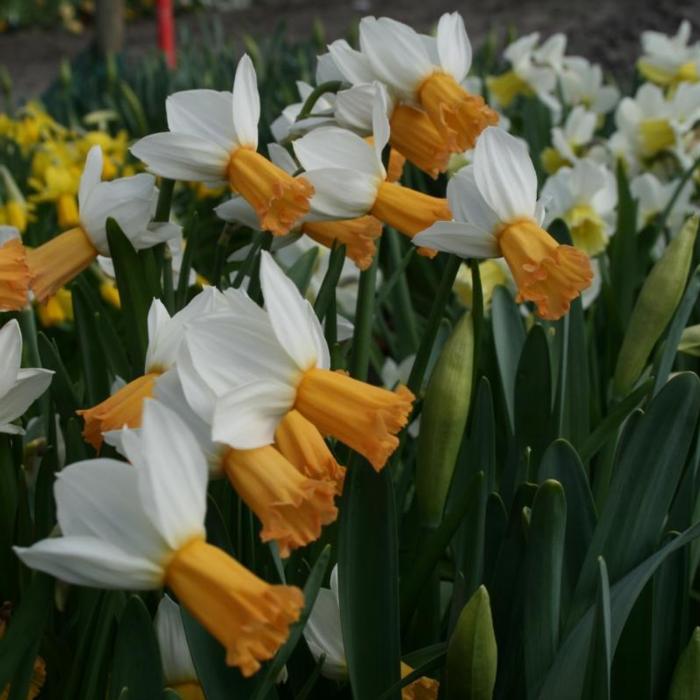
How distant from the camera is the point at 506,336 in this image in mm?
1259

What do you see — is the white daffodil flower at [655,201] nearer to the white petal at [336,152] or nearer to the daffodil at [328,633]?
the white petal at [336,152]

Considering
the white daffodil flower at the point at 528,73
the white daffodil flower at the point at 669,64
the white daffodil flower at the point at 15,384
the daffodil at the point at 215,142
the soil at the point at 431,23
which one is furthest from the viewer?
the soil at the point at 431,23

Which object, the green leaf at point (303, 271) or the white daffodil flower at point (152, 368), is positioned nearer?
the white daffodil flower at point (152, 368)

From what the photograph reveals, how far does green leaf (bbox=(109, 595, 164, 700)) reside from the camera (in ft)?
2.39

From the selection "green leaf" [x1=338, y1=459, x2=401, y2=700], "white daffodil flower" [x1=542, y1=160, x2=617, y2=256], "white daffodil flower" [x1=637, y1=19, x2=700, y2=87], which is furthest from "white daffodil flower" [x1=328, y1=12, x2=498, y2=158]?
"white daffodil flower" [x1=637, y1=19, x2=700, y2=87]

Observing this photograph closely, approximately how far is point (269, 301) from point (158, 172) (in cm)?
27

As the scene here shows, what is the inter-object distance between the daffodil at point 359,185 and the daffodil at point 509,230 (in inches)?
1.6

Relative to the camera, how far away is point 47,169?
2332 millimetres

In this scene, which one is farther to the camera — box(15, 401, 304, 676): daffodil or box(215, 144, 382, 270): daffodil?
box(215, 144, 382, 270): daffodil

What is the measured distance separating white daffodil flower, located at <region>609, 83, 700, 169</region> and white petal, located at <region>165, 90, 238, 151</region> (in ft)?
4.69

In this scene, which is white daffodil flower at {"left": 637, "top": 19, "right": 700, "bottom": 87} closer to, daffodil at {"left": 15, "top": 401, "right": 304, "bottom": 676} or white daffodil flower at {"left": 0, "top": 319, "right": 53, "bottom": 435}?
white daffodil flower at {"left": 0, "top": 319, "right": 53, "bottom": 435}

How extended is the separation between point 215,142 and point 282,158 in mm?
121

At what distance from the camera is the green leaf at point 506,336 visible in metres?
1.21

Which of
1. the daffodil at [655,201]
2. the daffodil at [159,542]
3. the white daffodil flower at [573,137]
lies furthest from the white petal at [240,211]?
the white daffodil flower at [573,137]
